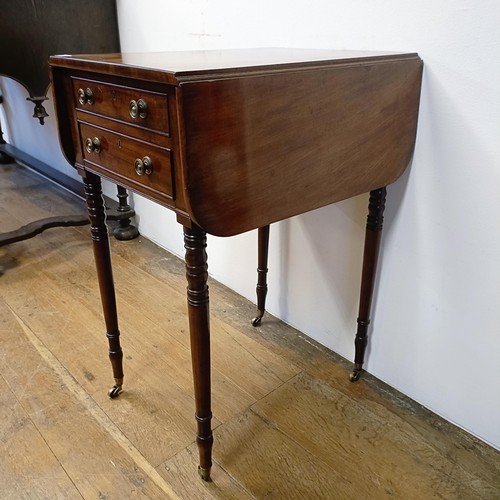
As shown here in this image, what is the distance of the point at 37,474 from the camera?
41.5 inches

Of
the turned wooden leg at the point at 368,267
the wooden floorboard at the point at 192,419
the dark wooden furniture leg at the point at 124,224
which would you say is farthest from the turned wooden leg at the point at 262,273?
the dark wooden furniture leg at the point at 124,224

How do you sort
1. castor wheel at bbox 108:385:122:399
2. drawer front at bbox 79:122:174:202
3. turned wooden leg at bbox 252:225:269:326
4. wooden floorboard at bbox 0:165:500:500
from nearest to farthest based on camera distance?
drawer front at bbox 79:122:174:202 < wooden floorboard at bbox 0:165:500:500 < castor wheel at bbox 108:385:122:399 < turned wooden leg at bbox 252:225:269:326

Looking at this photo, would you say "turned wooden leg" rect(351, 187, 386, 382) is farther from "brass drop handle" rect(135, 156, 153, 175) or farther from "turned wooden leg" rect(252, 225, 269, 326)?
"brass drop handle" rect(135, 156, 153, 175)

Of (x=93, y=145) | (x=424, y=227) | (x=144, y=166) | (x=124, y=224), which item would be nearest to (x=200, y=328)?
(x=144, y=166)

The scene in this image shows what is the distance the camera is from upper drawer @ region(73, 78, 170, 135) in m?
0.75

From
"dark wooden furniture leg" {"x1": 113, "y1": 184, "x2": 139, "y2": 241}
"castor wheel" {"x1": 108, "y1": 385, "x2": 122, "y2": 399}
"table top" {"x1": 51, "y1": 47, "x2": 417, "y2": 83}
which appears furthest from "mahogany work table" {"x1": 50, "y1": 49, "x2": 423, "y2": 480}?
"dark wooden furniture leg" {"x1": 113, "y1": 184, "x2": 139, "y2": 241}

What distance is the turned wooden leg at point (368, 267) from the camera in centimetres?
113

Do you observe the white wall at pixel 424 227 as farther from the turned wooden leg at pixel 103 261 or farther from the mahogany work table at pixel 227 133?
the turned wooden leg at pixel 103 261

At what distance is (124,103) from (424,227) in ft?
2.30

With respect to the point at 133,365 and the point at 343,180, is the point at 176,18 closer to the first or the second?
the point at 343,180

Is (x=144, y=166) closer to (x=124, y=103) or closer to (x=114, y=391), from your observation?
(x=124, y=103)

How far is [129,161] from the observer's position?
876 mm

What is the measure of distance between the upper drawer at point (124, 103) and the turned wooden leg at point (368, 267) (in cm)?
55

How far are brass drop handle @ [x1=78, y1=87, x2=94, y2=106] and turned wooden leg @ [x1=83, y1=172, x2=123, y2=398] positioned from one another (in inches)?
6.6
